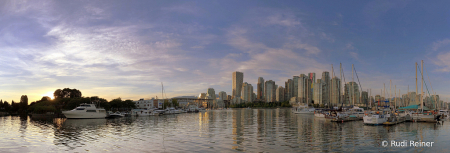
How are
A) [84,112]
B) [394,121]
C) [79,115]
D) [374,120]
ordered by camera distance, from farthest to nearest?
1. [84,112]
2. [79,115]
3. [394,121]
4. [374,120]

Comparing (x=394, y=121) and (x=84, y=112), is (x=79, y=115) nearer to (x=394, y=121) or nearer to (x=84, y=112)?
(x=84, y=112)

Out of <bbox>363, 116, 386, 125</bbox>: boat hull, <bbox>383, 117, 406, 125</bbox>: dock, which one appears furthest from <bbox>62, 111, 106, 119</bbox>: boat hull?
<bbox>383, 117, 406, 125</bbox>: dock

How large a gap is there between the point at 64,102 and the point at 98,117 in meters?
58.0

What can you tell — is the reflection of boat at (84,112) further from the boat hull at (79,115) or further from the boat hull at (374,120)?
the boat hull at (374,120)

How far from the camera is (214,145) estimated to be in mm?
30047

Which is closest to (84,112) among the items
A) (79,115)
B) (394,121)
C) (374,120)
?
(79,115)

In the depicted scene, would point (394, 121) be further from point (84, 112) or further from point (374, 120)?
point (84, 112)

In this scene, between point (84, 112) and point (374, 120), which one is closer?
point (374, 120)

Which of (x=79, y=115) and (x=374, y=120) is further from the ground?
(x=374, y=120)

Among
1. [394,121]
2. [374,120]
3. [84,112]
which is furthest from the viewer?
[84,112]

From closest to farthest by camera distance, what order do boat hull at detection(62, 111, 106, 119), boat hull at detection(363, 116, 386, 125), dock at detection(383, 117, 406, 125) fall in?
boat hull at detection(363, 116, 386, 125) < dock at detection(383, 117, 406, 125) < boat hull at detection(62, 111, 106, 119)

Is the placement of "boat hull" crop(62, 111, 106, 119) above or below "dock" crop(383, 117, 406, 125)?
below

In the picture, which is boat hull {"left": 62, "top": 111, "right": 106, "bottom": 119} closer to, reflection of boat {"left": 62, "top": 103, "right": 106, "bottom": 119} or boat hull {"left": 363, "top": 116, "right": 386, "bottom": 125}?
reflection of boat {"left": 62, "top": 103, "right": 106, "bottom": 119}

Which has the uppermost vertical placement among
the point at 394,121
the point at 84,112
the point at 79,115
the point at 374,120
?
the point at 374,120
